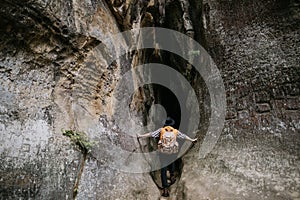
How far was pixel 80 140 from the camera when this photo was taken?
4.52 metres

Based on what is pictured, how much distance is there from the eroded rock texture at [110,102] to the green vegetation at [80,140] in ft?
0.38

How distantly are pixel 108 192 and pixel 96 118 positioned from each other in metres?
1.37

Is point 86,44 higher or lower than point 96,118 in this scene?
higher

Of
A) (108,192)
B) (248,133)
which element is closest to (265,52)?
(248,133)

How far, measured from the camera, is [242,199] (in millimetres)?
4531

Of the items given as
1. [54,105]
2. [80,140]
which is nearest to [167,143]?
[80,140]

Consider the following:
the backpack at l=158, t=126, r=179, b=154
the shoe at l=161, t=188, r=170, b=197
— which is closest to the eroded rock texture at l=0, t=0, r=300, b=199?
the shoe at l=161, t=188, r=170, b=197

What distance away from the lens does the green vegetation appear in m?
4.45

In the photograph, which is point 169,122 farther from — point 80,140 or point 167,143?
point 80,140

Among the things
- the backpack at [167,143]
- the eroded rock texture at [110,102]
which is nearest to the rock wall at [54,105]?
the eroded rock texture at [110,102]

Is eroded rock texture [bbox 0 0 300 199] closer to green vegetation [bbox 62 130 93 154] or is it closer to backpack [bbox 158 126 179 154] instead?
green vegetation [bbox 62 130 93 154]

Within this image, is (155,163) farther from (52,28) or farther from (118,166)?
(52,28)

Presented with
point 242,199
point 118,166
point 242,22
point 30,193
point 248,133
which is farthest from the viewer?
point 242,22

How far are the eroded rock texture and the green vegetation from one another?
11cm
